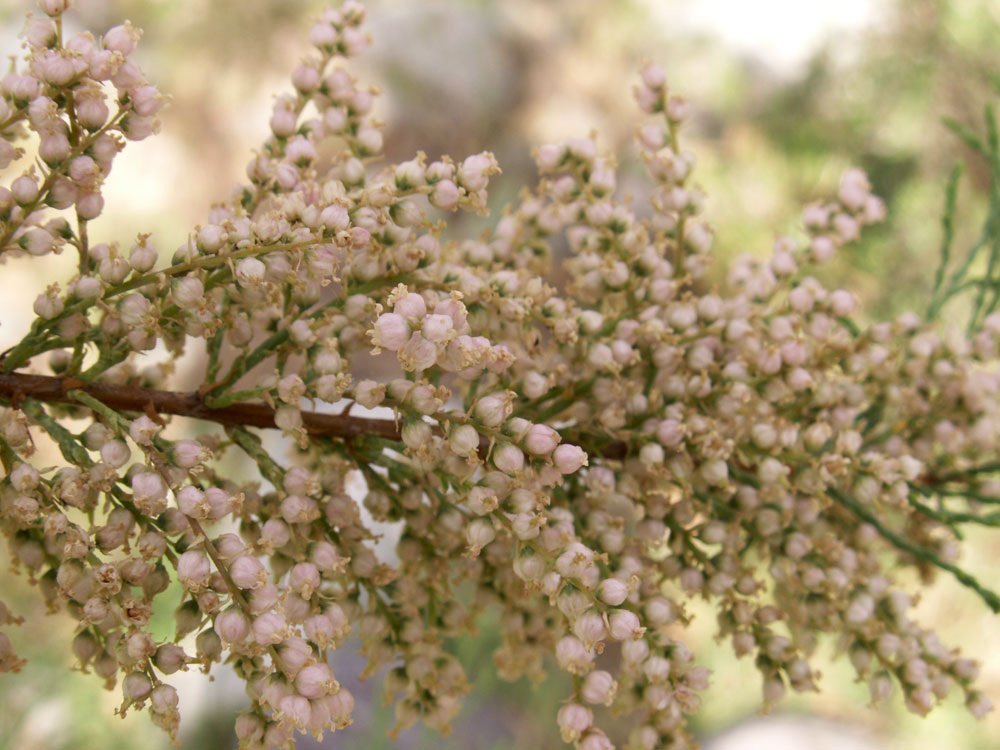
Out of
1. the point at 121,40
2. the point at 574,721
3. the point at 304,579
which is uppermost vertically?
the point at 121,40

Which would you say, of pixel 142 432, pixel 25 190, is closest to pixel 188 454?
pixel 142 432

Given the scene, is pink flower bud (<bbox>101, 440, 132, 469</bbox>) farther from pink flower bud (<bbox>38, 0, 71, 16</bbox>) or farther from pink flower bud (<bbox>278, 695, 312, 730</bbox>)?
pink flower bud (<bbox>38, 0, 71, 16</bbox>)

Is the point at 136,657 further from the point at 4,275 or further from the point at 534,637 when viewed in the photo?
the point at 4,275

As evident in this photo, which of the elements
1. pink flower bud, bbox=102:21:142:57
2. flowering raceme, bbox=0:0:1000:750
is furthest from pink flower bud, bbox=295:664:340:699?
pink flower bud, bbox=102:21:142:57

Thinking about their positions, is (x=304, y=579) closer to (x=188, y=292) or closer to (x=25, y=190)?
(x=188, y=292)

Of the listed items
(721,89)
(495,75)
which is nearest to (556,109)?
(495,75)

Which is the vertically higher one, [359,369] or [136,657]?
[359,369]

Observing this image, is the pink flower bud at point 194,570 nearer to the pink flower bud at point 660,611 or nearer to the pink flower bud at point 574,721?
the pink flower bud at point 574,721

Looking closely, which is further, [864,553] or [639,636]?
[864,553]
